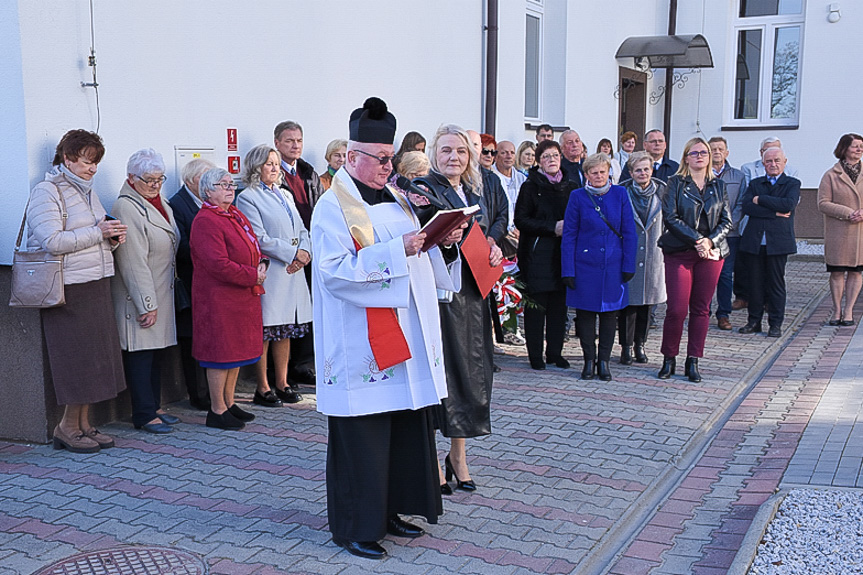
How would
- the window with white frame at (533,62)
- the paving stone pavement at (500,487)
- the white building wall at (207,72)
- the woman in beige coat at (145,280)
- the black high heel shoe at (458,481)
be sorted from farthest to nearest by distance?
1. the window with white frame at (533,62)
2. the woman in beige coat at (145,280)
3. the white building wall at (207,72)
4. the black high heel shoe at (458,481)
5. the paving stone pavement at (500,487)

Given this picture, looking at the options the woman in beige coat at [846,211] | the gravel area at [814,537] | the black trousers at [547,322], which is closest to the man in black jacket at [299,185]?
the black trousers at [547,322]

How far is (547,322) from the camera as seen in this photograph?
810cm

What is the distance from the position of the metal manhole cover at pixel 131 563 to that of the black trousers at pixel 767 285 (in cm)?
709

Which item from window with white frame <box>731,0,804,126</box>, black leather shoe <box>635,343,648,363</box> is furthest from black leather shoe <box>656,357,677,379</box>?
window with white frame <box>731,0,804,126</box>

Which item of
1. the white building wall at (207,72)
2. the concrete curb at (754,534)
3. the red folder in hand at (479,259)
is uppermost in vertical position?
the white building wall at (207,72)

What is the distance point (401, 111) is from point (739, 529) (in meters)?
5.96

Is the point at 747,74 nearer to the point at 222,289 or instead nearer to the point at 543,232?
the point at 543,232

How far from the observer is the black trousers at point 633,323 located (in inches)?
322

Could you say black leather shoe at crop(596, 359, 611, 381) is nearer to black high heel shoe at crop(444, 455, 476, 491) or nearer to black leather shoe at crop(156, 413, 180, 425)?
black high heel shoe at crop(444, 455, 476, 491)

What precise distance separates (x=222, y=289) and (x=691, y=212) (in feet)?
12.0

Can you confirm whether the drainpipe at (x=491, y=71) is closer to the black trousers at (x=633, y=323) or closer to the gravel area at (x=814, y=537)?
the black trousers at (x=633, y=323)

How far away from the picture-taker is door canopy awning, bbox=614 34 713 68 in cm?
1473

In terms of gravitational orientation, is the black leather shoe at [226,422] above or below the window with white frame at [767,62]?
below

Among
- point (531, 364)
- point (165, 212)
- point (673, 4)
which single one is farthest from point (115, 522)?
point (673, 4)
